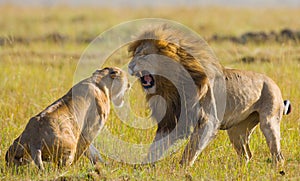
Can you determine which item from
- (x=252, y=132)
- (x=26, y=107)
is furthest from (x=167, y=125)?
(x=26, y=107)

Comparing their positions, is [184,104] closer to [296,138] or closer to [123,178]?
[123,178]

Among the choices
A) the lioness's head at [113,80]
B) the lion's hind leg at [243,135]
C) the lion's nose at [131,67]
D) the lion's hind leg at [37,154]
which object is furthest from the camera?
the lion's hind leg at [243,135]

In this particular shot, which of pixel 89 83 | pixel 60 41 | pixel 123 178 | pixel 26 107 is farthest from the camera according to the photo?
pixel 60 41

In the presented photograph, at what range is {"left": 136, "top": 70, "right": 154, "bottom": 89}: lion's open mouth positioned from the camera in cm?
548

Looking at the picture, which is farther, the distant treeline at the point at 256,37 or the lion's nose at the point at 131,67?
the distant treeline at the point at 256,37

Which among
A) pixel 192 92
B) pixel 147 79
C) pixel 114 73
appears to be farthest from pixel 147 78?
pixel 192 92

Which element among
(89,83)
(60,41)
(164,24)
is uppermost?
(164,24)

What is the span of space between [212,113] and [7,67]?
5.33 meters

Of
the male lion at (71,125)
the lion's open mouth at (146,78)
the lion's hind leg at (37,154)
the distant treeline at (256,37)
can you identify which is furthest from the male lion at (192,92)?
the distant treeline at (256,37)

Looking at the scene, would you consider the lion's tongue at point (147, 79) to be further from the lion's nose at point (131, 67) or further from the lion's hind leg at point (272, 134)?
the lion's hind leg at point (272, 134)

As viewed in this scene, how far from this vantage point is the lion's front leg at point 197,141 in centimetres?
550

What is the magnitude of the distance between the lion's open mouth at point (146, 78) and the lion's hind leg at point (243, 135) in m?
1.08

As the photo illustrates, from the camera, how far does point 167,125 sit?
5.74 metres

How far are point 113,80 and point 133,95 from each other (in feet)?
6.14
